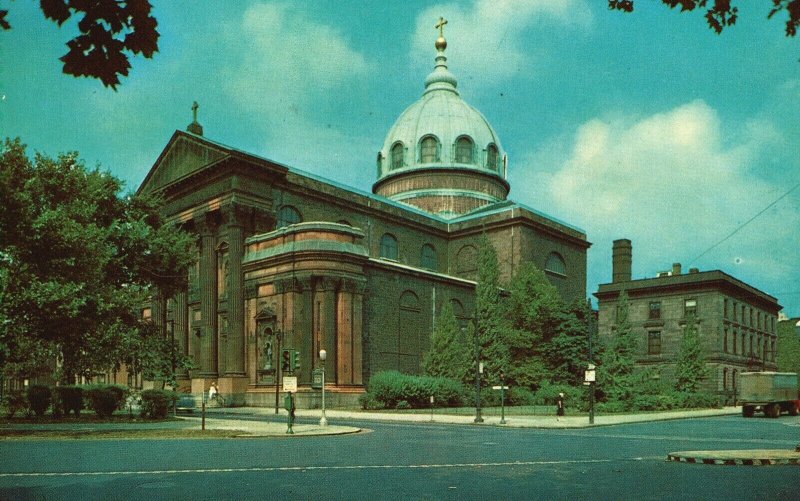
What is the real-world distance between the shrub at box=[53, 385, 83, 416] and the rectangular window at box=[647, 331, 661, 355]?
2097 inches

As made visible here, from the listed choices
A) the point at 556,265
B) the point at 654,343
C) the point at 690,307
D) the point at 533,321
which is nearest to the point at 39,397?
the point at 533,321

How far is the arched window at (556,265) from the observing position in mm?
67000

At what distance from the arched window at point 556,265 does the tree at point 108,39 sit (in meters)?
62.2

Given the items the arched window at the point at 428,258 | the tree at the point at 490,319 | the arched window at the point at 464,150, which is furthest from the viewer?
the arched window at the point at 464,150

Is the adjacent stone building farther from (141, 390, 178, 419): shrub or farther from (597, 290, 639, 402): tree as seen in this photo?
(141, 390, 178, 419): shrub

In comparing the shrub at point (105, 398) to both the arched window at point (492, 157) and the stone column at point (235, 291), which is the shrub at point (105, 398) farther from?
the arched window at point (492, 157)

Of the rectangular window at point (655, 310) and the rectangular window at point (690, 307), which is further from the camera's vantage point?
the rectangular window at point (655, 310)

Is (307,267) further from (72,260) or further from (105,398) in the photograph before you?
(72,260)

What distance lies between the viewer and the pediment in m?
52.0

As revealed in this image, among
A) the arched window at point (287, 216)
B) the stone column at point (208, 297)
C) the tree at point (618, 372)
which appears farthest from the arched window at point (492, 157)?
the tree at point (618, 372)

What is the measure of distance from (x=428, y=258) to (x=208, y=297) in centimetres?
2112

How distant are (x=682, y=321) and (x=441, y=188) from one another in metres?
25.5

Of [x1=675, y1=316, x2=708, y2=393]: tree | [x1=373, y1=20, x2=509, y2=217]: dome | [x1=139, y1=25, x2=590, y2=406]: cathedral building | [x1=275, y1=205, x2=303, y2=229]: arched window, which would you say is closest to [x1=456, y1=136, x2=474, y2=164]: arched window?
[x1=373, y1=20, x2=509, y2=217]: dome

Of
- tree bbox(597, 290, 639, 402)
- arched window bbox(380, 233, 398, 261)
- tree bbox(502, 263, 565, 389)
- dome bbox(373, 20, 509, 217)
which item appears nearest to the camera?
tree bbox(597, 290, 639, 402)
